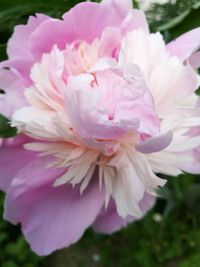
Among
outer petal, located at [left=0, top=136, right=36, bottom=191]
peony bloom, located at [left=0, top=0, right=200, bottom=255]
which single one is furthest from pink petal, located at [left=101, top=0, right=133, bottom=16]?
outer petal, located at [left=0, top=136, right=36, bottom=191]

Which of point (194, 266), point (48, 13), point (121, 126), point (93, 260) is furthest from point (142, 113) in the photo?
point (93, 260)

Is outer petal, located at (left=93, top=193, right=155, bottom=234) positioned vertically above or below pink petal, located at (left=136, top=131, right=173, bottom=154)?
below

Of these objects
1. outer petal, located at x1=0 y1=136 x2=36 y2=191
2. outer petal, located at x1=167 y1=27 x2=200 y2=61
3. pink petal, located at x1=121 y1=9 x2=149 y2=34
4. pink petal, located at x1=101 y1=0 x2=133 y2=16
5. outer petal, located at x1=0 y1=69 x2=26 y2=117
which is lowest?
outer petal, located at x1=0 y1=136 x2=36 y2=191

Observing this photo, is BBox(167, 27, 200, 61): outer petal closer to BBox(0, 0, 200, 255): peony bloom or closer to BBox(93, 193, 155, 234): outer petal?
BBox(0, 0, 200, 255): peony bloom

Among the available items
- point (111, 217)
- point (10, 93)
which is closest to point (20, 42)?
point (10, 93)

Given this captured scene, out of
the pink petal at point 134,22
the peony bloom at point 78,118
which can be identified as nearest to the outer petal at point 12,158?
the peony bloom at point 78,118

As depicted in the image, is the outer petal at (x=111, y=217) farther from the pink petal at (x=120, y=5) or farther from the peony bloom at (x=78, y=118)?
the pink petal at (x=120, y=5)

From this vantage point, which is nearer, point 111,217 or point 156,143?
point 156,143

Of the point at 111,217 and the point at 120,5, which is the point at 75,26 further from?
the point at 111,217
